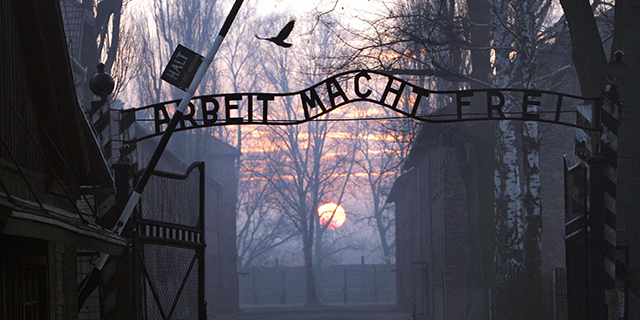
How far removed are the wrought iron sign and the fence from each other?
11.7 m

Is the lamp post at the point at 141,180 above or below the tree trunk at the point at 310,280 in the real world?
above

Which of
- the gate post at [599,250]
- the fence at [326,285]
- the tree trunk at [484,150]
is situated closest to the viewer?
the gate post at [599,250]

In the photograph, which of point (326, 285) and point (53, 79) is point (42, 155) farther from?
point (326, 285)

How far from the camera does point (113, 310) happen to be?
31.8 feet

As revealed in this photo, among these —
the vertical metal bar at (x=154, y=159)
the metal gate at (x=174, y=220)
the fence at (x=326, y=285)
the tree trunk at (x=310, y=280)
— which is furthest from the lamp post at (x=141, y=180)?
the fence at (x=326, y=285)

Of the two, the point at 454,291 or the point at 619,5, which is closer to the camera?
the point at 619,5

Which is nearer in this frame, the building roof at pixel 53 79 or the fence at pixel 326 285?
the building roof at pixel 53 79

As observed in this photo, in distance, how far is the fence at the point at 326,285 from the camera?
203ft

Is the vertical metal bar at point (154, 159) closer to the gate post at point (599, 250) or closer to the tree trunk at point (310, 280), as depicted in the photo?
the gate post at point (599, 250)

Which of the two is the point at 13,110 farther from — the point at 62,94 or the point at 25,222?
the point at 25,222

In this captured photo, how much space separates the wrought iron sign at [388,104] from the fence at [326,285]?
11713mm

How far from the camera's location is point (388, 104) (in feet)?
53.2

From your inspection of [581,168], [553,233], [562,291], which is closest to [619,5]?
[581,168]

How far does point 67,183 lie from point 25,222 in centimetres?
411
